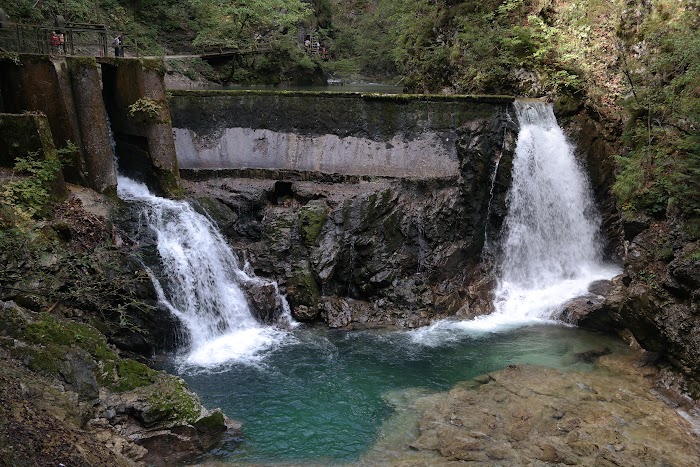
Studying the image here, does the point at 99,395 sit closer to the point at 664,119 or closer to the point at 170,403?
the point at 170,403

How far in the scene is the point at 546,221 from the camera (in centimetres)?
1404

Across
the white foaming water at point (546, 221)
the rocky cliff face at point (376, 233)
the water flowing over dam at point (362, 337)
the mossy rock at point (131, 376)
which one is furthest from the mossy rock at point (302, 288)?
the mossy rock at point (131, 376)

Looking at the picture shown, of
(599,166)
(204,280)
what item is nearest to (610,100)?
(599,166)

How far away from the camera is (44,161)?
394 inches

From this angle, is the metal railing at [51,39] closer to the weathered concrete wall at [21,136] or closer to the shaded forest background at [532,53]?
the shaded forest background at [532,53]

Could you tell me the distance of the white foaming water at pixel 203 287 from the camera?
10781 millimetres

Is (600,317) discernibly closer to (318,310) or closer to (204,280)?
(318,310)

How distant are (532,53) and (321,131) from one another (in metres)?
7.21

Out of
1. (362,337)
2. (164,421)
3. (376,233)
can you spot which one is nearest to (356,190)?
(376,233)

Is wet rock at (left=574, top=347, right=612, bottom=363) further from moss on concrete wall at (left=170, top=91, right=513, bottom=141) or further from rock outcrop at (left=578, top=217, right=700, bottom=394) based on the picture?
moss on concrete wall at (left=170, top=91, right=513, bottom=141)

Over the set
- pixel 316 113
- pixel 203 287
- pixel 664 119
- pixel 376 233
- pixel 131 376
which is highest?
pixel 316 113

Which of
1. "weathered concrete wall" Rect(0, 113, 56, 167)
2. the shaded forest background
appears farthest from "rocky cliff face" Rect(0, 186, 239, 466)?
the shaded forest background

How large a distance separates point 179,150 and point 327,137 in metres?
3.83

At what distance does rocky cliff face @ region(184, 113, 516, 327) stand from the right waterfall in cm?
48
